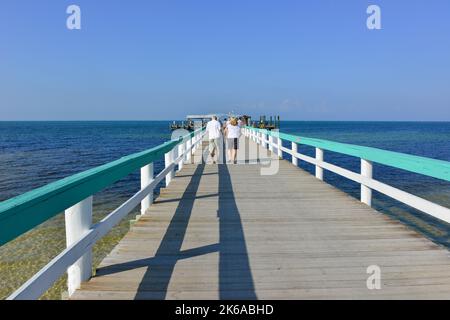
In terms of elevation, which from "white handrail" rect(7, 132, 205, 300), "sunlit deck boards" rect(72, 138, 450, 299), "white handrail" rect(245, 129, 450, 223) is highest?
"white handrail" rect(245, 129, 450, 223)

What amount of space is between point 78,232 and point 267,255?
6.87ft

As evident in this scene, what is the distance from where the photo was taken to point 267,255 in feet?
14.9

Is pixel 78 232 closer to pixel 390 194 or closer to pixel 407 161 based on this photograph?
pixel 407 161

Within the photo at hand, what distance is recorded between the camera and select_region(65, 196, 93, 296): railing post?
11.3ft

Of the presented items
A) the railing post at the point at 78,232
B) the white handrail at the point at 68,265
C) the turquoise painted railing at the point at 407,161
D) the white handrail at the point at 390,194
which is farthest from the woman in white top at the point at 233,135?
the railing post at the point at 78,232

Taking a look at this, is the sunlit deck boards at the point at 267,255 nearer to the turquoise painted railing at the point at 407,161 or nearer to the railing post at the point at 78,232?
the railing post at the point at 78,232

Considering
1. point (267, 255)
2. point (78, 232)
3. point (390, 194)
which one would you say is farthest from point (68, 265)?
point (390, 194)

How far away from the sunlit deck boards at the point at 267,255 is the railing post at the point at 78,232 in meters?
0.11

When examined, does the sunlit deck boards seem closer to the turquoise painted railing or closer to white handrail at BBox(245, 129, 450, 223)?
white handrail at BBox(245, 129, 450, 223)

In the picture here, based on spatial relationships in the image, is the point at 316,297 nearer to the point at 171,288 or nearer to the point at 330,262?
the point at 330,262

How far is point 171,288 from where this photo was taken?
11.8 feet

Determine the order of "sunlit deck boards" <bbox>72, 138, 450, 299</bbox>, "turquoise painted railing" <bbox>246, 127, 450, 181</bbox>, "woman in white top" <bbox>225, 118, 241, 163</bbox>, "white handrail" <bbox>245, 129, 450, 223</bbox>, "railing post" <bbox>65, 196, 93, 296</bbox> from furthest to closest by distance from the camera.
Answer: "woman in white top" <bbox>225, 118, 241, 163</bbox> < "white handrail" <bbox>245, 129, 450, 223</bbox> < "turquoise painted railing" <bbox>246, 127, 450, 181</bbox> < "sunlit deck boards" <bbox>72, 138, 450, 299</bbox> < "railing post" <bbox>65, 196, 93, 296</bbox>

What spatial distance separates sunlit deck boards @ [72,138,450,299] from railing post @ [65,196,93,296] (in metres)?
0.11

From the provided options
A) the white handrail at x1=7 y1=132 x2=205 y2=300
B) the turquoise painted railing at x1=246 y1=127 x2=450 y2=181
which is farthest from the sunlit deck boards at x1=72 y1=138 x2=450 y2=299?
the turquoise painted railing at x1=246 y1=127 x2=450 y2=181
